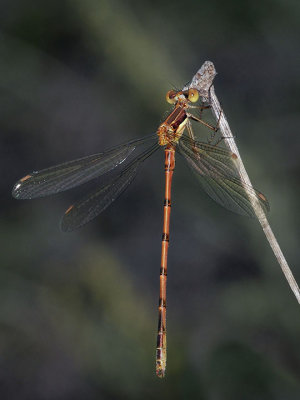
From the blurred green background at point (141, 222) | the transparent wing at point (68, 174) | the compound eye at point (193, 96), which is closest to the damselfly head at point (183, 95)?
the compound eye at point (193, 96)

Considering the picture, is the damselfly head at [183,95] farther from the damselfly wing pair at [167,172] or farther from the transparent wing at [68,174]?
the transparent wing at [68,174]

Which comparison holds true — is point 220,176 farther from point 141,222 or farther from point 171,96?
point 141,222

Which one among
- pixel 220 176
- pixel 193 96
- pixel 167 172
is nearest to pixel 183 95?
pixel 193 96

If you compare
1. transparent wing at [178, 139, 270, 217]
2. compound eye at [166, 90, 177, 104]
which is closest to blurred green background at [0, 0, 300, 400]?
compound eye at [166, 90, 177, 104]

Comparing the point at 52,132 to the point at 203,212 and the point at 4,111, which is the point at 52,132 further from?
the point at 203,212

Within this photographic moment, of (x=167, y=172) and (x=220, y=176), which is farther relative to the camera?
(x=167, y=172)

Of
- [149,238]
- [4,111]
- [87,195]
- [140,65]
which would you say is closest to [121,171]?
[87,195]

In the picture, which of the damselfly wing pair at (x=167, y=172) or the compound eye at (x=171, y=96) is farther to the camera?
the compound eye at (x=171, y=96)
